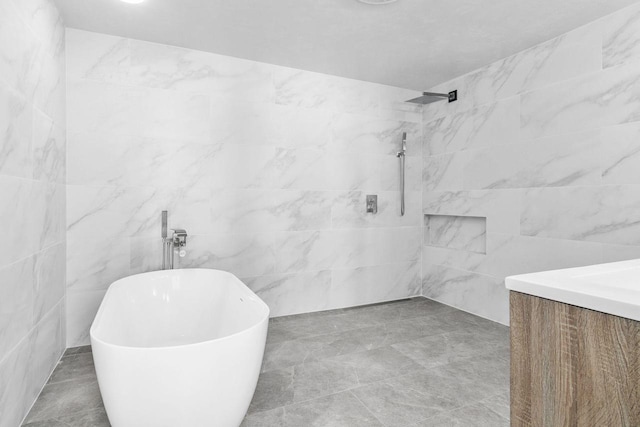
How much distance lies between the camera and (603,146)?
239cm

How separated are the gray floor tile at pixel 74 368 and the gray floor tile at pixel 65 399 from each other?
0.20 feet

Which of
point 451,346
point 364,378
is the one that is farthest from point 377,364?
point 451,346

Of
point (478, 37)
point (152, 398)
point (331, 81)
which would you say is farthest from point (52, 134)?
point (478, 37)

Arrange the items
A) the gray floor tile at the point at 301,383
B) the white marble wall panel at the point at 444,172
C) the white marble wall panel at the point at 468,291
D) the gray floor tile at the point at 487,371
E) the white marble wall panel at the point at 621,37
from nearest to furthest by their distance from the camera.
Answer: the gray floor tile at the point at 301,383 < the gray floor tile at the point at 487,371 < the white marble wall panel at the point at 621,37 < the white marble wall panel at the point at 468,291 < the white marble wall panel at the point at 444,172

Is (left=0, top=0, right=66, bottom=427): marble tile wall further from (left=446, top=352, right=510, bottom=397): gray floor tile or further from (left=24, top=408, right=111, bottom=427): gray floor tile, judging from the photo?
(left=446, top=352, right=510, bottom=397): gray floor tile

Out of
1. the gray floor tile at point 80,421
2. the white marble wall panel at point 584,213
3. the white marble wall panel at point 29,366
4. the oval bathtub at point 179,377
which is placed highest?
the white marble wall panel at point 584,213

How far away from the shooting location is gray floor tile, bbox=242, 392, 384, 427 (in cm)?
175

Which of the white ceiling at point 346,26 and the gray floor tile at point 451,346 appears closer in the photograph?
the white ceiling at point 346,26

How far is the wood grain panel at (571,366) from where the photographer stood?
26.7 inches

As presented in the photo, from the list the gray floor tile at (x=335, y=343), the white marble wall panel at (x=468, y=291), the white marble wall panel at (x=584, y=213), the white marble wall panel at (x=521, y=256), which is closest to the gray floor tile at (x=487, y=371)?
the gray floor tile at (x=335, y=343)

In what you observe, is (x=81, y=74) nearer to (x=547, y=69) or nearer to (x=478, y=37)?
(x=478, y=37)

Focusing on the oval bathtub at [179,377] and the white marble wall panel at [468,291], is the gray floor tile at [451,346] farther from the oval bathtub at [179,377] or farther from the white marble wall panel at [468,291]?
the oval bathtub at [179,377]

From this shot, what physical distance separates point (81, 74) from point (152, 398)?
2.50m

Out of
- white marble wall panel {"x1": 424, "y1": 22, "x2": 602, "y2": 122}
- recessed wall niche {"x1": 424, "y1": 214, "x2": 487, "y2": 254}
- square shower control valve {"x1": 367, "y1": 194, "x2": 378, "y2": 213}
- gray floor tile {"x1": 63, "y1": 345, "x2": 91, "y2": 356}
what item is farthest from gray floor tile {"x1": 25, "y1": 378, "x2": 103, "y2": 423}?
white marble wall panel {"x1": 424, "y1": 22, "x2": 602, "y2": 122}
